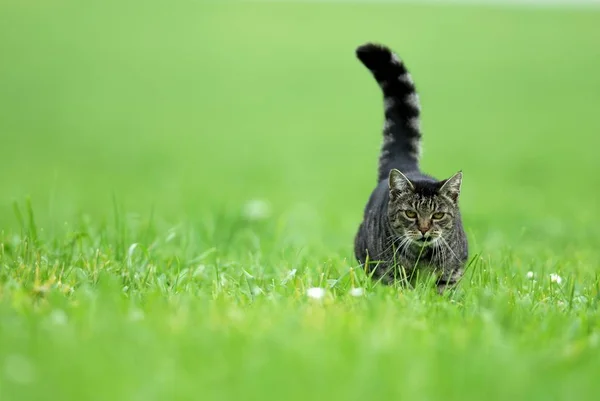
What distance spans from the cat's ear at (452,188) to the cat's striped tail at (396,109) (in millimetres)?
629

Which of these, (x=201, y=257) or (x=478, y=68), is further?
(x=478, y=68)

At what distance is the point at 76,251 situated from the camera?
4.67 metres

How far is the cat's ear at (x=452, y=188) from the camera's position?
448 centimetres

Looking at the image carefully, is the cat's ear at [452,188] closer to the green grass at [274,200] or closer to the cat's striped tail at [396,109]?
the green grass at [274,200]

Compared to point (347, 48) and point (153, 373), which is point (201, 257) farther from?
point (347, 48)

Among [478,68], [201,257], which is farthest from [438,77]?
[201,257]

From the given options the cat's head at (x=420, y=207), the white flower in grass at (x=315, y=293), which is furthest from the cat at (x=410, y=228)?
the white flower in grass at (x=315, y=293)

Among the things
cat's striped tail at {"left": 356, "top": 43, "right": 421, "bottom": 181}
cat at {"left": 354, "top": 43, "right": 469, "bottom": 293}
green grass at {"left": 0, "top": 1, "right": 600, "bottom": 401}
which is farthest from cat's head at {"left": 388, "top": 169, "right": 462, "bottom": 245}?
cat's striped tail at {"left": 356, "top": 43, "right": 421, "bottom": 181}

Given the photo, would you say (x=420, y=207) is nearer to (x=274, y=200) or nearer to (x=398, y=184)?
(x=398, y=184)

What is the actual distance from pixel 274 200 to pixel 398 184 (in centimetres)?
543

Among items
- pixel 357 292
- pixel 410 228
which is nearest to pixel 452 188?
pixel 410 228

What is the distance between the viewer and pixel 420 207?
4406 millimetres

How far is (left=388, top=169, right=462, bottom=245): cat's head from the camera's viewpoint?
14.3 feet

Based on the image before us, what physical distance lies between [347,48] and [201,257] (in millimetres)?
20221
